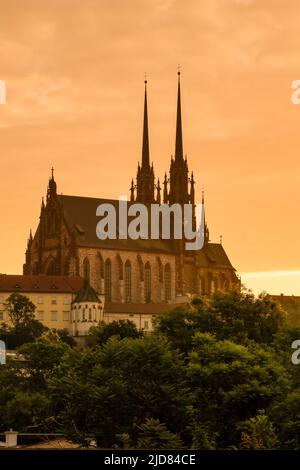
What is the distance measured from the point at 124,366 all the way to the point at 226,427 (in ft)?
22.2

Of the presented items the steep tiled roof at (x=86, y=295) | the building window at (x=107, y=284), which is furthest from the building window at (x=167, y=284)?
the steep tiled roof at (x=86, y=295)

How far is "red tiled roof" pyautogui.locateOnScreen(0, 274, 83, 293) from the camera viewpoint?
181000 millimetres

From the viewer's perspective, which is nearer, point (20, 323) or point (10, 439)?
point (10, 439)

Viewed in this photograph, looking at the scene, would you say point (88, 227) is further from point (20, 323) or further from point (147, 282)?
point (20, 323)

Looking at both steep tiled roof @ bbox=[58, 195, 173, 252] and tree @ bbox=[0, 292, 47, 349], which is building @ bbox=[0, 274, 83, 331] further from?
steep tiled roof @ bbox=[58, 195, 173, 252]

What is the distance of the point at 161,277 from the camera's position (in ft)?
644

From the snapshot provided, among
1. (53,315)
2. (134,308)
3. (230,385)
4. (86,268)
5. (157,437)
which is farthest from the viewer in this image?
(134,308)

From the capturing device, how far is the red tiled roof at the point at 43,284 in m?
181

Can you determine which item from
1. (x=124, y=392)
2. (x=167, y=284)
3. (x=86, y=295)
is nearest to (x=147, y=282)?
(x=167, y=284)

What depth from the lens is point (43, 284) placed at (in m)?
182

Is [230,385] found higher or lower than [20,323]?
lower

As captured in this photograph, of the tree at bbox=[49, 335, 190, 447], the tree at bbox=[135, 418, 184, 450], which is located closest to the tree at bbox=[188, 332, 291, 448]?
the tree at bbox=[49, 335, 190, 447]

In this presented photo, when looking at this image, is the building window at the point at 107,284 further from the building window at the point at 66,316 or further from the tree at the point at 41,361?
the tree at the point at 41,361
